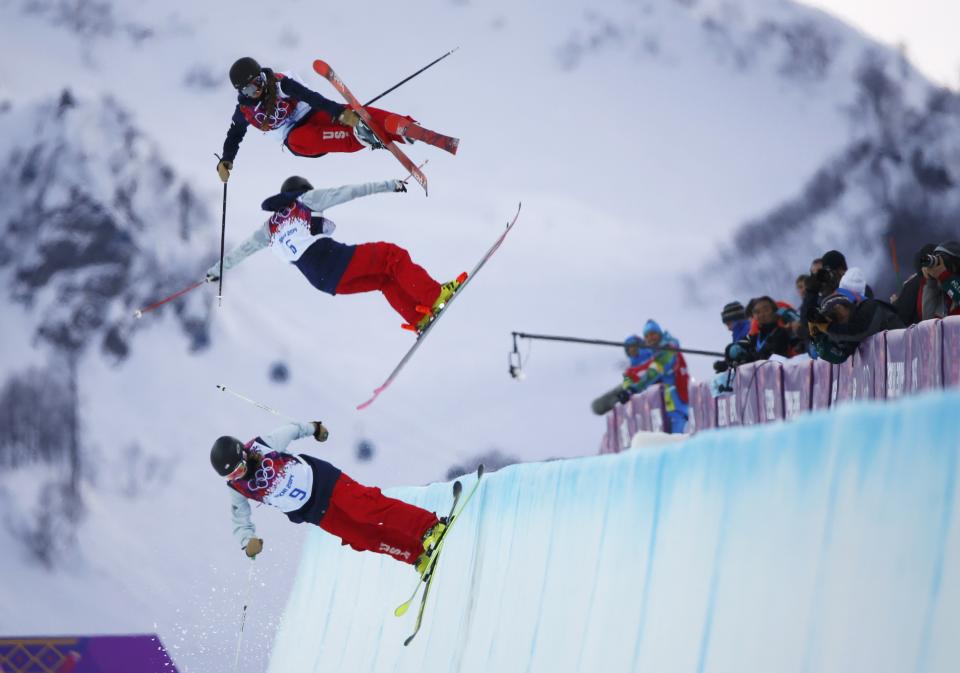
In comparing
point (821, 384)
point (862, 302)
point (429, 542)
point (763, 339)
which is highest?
point (763, 339)

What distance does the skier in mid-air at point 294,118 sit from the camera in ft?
18.2

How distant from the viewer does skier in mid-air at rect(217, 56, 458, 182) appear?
554 cm

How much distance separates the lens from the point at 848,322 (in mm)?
4918

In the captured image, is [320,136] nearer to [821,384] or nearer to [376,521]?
[376,521]

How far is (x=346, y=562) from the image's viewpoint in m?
8.13

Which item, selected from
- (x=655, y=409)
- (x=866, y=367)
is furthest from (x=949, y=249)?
(x=655, y=409)

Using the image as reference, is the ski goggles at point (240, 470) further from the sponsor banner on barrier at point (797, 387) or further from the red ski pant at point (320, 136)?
the sponsor banner on barrier at point (797, 387)

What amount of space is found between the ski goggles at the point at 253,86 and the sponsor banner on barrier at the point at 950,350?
3.25 meters

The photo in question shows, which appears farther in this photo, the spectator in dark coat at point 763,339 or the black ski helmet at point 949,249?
the spectator in dark coat at point 763,339

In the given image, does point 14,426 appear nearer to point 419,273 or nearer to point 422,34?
point 422,34

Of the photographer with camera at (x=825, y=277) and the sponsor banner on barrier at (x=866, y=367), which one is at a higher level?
the photographer with camera at (x=825, y=277)

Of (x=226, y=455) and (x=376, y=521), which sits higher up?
(x=226, y=455)

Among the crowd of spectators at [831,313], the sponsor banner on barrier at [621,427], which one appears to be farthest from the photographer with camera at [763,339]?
the sponsor banner on barrier at [621,427]

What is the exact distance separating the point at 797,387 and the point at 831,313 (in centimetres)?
92
